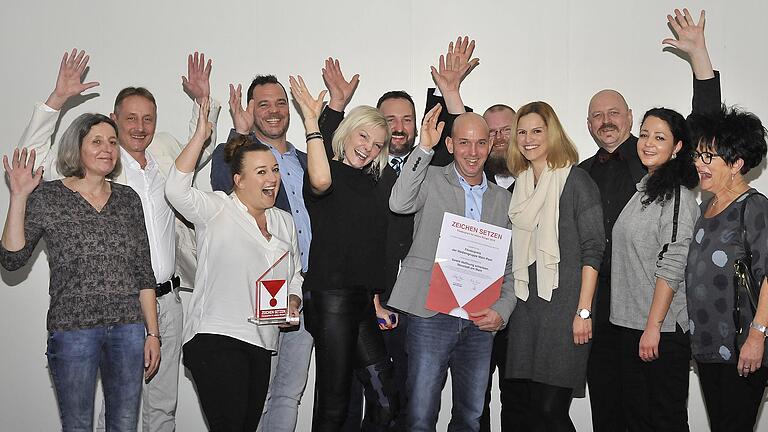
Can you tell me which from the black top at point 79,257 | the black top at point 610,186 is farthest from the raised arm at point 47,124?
the black top at point 610,186

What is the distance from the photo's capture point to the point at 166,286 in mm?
4105

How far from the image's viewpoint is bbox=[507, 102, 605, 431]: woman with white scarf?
347 centimetres

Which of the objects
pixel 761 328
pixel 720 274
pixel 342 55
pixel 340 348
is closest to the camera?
pixel 761 328

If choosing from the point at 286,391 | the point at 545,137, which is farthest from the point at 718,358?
the point at 286,391

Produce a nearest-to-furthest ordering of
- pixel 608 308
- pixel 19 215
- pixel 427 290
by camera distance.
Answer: pixel 19 215
pixel 427 290
pixel 608 308

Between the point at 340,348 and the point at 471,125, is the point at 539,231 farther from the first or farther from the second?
the point at 340,348

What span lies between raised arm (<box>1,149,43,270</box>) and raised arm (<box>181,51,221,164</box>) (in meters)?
1.38

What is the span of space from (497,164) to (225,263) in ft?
6.06

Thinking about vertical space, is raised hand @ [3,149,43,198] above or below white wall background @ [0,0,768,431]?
below

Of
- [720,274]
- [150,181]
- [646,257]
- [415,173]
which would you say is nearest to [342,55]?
[150,181]

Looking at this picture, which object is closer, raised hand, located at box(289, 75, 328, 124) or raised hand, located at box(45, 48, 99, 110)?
raised hand, located at box(289, 75, 328, 124)

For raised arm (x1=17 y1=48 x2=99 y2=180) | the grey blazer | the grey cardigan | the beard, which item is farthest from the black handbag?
raised arm (x1=17 y1=48 x2=99 y2=180)

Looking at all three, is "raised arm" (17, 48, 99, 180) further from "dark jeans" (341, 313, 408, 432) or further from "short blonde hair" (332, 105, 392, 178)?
"dark jeans" (341, 313, 408, 432)

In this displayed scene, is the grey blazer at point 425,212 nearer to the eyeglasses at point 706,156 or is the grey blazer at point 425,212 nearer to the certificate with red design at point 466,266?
the certificate with red design at point 466,266
